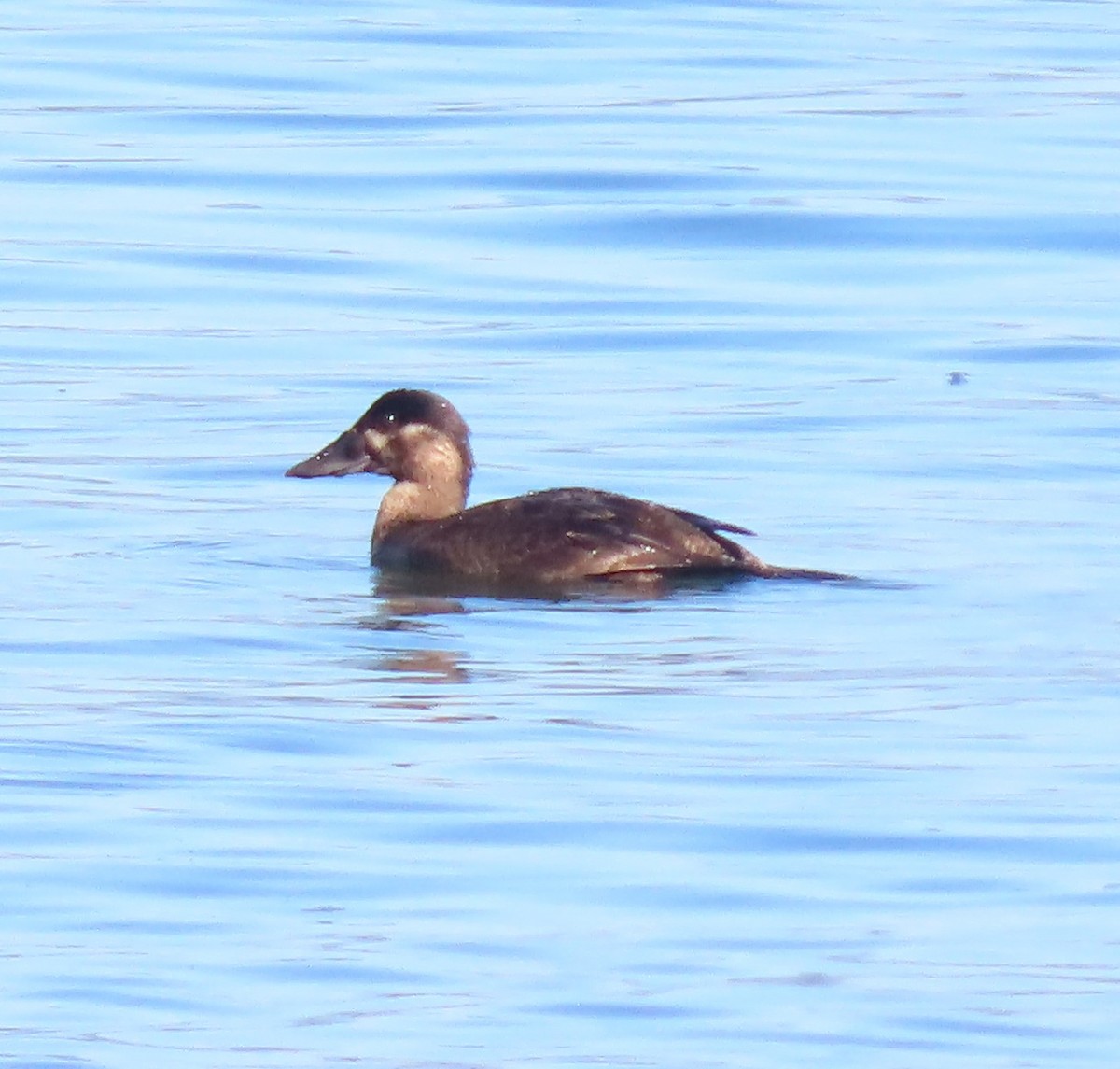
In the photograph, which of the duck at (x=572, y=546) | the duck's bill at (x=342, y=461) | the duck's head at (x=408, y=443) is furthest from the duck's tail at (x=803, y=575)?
the duck's bill at (x=342, y=461)

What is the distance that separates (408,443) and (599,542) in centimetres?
133

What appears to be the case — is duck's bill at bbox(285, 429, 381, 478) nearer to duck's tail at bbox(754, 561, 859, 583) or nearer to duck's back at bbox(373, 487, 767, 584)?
duck's back at bbox(373, 487, 767, 584)

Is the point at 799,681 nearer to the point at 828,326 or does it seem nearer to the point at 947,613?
the point at 947,613

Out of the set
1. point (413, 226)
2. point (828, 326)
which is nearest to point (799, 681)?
point (828, 326)

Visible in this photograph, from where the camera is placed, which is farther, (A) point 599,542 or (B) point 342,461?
(B) point 342,461

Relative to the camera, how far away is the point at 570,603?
1021 centimetres

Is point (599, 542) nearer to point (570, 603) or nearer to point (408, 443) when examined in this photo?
point (570, 603)

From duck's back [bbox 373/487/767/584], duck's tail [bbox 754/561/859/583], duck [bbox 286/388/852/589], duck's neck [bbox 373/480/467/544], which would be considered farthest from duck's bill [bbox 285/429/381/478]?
duck's tail [bbox 754/561/859/583]

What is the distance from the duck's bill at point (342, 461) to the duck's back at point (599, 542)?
3.53ft

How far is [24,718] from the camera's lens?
324 inches

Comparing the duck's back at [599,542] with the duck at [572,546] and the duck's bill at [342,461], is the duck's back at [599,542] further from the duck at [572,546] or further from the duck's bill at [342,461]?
the duck's bill at [342,461]

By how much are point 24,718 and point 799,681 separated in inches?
80.8

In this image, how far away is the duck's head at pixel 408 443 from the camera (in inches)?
448

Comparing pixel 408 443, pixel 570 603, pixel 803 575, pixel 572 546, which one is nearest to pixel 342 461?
pixel 408 443
